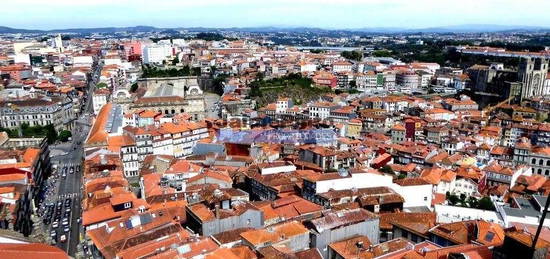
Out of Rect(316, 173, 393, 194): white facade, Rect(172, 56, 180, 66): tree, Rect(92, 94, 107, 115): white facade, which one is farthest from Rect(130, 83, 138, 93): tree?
Rect(316, 173, 393, 194): white facade

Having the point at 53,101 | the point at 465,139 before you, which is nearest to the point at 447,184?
the point at 465,139

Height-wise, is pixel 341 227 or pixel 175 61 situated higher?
pixel 175 61

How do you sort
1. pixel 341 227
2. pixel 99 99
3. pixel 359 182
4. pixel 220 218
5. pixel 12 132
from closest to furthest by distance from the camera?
pixel 341 227 < pixel 220 218 < pixel 359 182 < pixel 12 132 < pixel 99 99

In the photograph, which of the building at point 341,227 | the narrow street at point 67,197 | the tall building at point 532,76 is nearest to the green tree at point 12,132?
the narrow street at point 67,197

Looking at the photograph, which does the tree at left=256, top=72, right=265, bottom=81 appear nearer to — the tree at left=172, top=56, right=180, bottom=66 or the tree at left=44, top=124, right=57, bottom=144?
the tree at left=172, top=56, right=180, bottom=66

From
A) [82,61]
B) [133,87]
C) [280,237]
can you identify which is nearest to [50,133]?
[133,87]

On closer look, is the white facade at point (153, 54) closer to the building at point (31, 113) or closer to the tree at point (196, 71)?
the tree at point (196, 71)

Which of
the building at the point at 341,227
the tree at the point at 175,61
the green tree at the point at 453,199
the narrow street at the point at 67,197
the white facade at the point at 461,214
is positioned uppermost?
the tree at the point at 175,61

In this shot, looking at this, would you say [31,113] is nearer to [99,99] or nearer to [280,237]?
[99,99]
